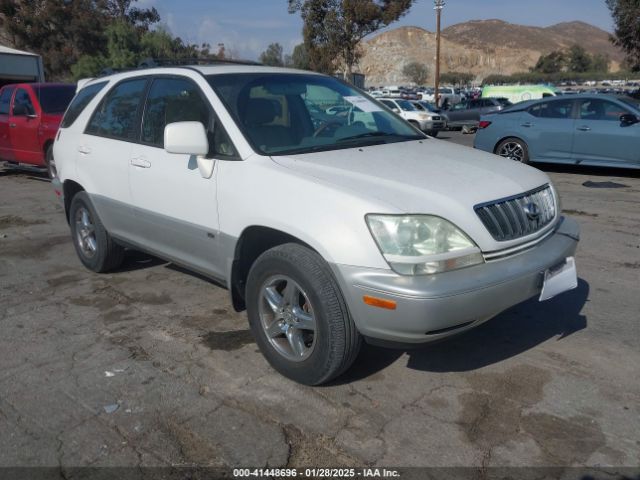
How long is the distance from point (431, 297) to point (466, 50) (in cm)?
14945

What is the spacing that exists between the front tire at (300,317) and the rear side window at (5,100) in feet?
32.7

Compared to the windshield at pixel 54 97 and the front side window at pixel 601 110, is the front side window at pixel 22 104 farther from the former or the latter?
the front side window at pixel 601 110

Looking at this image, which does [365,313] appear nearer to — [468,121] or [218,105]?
[218,105]

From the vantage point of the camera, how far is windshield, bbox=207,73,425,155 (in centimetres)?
382

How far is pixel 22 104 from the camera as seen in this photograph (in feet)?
35.6

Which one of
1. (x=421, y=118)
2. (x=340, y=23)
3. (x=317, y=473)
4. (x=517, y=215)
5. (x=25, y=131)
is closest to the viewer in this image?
(x=317, y=473)

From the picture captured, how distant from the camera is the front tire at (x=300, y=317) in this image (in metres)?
3.08

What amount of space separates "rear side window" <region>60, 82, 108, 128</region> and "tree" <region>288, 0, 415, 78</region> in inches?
1021

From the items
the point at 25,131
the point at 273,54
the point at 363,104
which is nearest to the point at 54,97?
the point at 25,131

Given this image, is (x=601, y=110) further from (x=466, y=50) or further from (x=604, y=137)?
(x=466, y=50)

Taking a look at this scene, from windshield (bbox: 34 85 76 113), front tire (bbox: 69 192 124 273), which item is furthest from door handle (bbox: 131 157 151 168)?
windshield (bbox: 34 85 76 113)

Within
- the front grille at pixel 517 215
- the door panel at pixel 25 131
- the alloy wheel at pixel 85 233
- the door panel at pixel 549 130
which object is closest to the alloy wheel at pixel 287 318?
the front grille at pixel 517 215

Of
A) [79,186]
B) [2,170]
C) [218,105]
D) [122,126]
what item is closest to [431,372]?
[218,105]

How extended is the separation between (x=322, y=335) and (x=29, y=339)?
223cm
